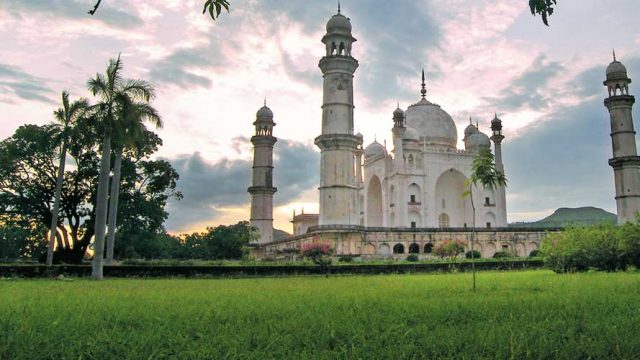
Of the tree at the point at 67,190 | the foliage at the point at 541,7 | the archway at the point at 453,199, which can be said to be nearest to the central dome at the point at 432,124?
the archway at the point at 453,199

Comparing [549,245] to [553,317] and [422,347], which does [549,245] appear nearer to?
[553,317]

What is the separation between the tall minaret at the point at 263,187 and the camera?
160 ft

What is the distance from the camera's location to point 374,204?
55.1m

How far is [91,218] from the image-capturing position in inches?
1241

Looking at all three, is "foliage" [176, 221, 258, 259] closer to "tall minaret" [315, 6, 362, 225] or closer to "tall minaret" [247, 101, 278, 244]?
"tall minaret" [247, 101, 278, 244]

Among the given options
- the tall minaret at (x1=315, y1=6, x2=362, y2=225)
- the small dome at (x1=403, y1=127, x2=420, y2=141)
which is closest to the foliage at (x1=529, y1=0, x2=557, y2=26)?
the tall minaret at (x1=315, y1=6, x2=362, y2=225)

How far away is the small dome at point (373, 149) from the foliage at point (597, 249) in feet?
113

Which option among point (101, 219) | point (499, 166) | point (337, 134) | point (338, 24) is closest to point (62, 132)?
point (101, 219)

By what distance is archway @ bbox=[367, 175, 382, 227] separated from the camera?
179ft

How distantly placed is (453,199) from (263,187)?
1824cm

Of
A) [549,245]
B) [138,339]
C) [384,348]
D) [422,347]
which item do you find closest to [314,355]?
[384,348]

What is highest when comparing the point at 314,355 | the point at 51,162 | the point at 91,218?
the point at 51,162

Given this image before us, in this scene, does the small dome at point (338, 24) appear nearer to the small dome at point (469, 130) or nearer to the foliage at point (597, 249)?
the small dome at point (469, 130)

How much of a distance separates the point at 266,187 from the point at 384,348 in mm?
44305
